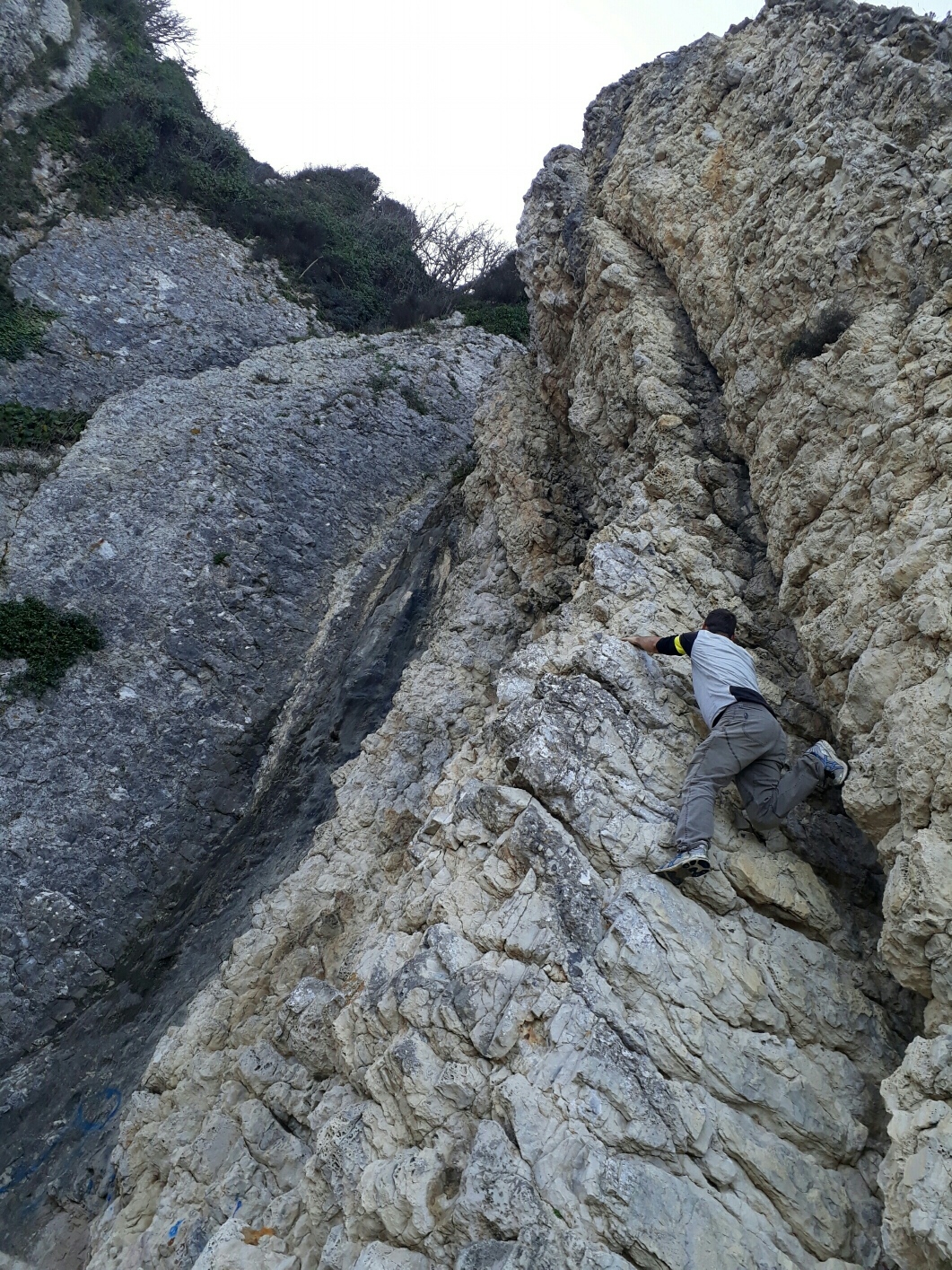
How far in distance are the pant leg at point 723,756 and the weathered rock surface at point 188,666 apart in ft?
18.5

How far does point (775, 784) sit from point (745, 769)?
220mm

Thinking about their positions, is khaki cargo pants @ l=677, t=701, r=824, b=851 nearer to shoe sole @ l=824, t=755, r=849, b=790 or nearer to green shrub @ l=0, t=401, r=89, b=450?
shoe sole @ l=824, t=755, r=849, b=790

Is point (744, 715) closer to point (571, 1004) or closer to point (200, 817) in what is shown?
point (571, 1004)

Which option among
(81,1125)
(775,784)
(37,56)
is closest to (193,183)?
(37,56)

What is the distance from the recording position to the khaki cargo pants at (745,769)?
4.99 metres

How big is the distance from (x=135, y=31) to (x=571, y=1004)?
104ft

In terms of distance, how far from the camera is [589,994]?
14.8ft

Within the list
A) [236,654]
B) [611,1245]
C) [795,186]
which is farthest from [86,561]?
[611,1245]

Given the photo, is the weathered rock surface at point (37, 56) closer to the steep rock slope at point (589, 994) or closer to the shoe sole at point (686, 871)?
the steep rock slope at point (589, 994)

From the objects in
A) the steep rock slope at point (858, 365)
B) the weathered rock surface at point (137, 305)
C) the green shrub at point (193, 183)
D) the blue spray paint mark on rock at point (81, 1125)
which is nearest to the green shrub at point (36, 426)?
the weathered rock surface at point (137, 305)

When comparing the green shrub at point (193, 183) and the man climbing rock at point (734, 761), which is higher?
the green shrub at point (193, 183)

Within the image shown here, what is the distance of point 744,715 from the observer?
5230 millimetres

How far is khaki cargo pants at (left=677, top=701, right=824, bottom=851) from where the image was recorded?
4988 mm

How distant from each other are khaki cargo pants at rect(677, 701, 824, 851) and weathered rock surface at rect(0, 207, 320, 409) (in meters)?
14.4
